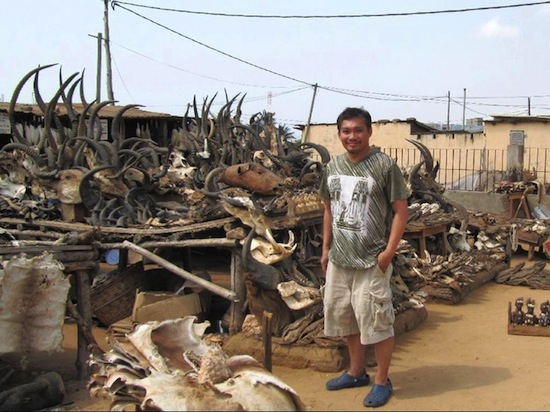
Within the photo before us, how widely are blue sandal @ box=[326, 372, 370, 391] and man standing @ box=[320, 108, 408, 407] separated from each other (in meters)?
0.26

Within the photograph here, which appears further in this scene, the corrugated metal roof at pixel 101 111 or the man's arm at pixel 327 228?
the corrugated metal roof at pixel 101 111

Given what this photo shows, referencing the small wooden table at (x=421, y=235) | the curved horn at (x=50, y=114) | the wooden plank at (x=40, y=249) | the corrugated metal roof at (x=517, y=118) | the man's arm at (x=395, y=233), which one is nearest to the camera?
the man's arm at (x=395, y=233)

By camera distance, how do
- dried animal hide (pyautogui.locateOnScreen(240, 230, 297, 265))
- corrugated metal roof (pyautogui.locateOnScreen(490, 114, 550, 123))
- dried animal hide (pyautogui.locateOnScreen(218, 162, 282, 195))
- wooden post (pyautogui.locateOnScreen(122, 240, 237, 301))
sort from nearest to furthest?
dried animal hide (pyautogui.locateOnScreen(240, 230, 297, 265)) < wooden post (pyautogui.locateOnScreen(122, 240, 237, 301)) < dried animal hide (pyautogui.locateOnScreen(218, 162, 282, 195)) < corrugated metal roof (pyautogui.locateOnScreen(490, 114, 550, 123))

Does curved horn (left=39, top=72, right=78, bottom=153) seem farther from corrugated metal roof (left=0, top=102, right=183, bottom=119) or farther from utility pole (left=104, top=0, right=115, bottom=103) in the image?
utility pole (left=104, top=0, right=115, bottom=103)

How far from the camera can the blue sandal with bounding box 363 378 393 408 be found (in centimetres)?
363

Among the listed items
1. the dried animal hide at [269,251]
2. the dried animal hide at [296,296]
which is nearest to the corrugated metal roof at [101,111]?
the dried animal hide at [269,251]

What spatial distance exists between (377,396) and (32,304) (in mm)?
2504

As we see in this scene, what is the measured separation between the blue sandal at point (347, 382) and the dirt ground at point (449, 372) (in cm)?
3

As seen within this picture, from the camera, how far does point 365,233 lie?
355 cm

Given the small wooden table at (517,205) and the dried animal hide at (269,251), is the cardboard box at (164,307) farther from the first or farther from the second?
the small wooden table at (517,205)

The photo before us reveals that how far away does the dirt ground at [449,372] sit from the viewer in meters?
3.85

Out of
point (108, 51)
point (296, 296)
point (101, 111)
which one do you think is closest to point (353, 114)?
point (296, 296)

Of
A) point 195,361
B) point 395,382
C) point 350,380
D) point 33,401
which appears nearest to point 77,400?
point 33,401

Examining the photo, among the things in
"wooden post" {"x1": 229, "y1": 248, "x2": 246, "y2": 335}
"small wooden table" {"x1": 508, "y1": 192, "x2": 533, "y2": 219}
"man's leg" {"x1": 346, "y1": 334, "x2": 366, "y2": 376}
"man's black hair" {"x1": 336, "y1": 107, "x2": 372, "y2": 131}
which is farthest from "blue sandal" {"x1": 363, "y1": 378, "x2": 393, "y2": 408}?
"small wooden table" {"x1": 508, "y1": 192, "x2": 533, "y2": 219}
